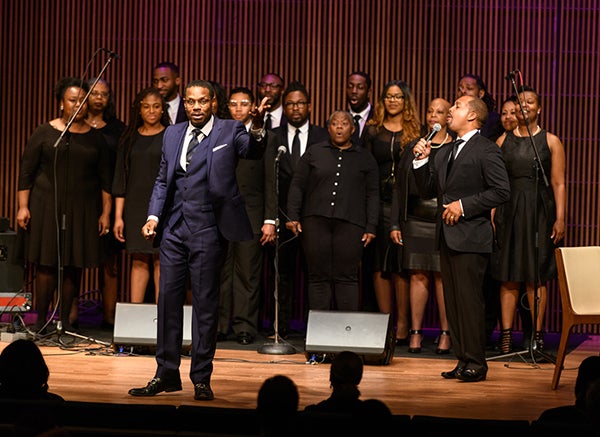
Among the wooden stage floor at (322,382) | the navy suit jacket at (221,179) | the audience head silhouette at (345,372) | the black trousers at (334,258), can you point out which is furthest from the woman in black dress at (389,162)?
the audience head silhouette at (345,372)


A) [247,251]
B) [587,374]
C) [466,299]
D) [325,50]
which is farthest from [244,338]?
[587,374]

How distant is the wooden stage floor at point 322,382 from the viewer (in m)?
4.98

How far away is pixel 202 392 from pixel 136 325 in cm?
162

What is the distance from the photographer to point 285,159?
7.33 metres

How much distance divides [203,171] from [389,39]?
12.5ft

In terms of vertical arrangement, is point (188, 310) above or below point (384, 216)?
below

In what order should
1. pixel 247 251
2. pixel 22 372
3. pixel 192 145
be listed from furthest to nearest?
pixel 247 251 → pixel 192 145 → pixel 22 372

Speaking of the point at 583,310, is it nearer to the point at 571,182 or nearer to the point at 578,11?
the point at 571,182

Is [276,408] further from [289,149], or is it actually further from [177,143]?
[289,149]

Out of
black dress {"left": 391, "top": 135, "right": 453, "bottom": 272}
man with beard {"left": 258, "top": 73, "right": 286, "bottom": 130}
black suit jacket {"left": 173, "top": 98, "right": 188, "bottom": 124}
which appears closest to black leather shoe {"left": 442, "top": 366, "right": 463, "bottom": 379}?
black dress {"left": 391, "top": 135, "right": 453, "bottom": 272}

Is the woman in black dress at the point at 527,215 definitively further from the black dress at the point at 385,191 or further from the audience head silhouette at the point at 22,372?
the audience head silhouette at the point at 22,372

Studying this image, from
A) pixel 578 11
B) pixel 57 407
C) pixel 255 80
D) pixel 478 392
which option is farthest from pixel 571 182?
pixel 57 407

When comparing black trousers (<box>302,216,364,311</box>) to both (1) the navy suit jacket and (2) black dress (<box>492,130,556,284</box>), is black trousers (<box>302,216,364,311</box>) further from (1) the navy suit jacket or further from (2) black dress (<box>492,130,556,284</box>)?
(1) the navy suit jacket

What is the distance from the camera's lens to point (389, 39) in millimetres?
8430
